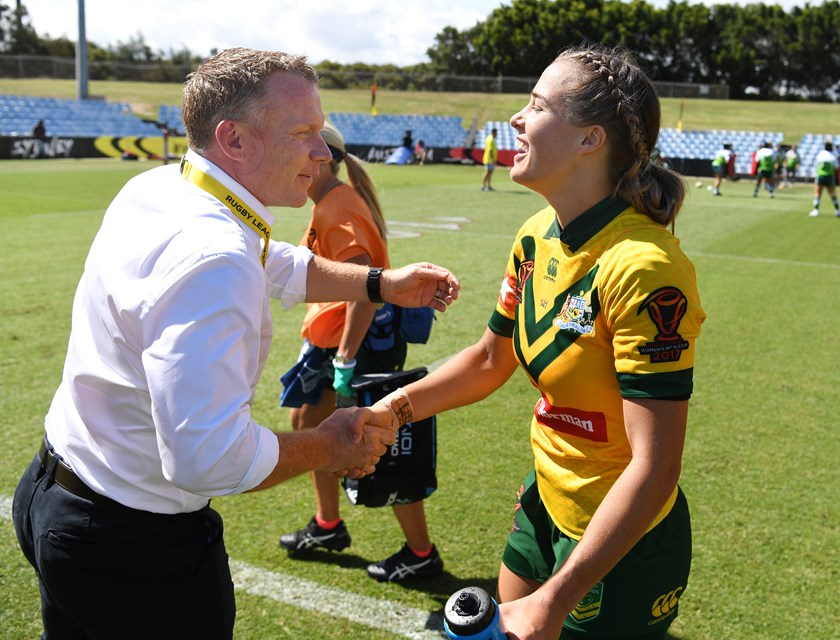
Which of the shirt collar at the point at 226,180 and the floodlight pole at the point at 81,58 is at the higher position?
the floodlight pole at the point at 81,58

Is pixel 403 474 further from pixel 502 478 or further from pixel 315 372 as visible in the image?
pixel 502 478

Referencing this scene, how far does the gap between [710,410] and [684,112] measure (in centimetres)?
5954

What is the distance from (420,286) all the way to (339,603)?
165cm

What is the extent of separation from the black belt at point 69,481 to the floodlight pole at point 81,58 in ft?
169

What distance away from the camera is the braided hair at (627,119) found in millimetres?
2322

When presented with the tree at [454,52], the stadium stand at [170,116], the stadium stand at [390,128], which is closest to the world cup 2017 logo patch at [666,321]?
the stadium stand at [390,128]

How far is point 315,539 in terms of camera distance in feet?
14.3

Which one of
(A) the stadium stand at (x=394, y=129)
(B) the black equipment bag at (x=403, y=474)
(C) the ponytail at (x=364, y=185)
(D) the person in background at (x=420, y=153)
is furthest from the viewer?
(A) the stadium stand at (x=394, y=129)

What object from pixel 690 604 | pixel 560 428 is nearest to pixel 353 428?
pixel 560 428

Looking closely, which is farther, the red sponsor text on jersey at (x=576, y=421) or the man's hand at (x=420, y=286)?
the man's hand at (x=420, y=286)

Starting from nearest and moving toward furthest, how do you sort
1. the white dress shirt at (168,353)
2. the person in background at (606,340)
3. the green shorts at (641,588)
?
1. the white dress shirt at (168,353)
2. the person in background at (606,340)
3. the green shorts at (641,588)

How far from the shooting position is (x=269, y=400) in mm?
6684

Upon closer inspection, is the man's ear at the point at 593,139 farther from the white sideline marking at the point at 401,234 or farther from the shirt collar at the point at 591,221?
the white sideline marking at the point at 401,234

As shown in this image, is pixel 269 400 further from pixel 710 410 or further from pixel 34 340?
pixel 710 410
